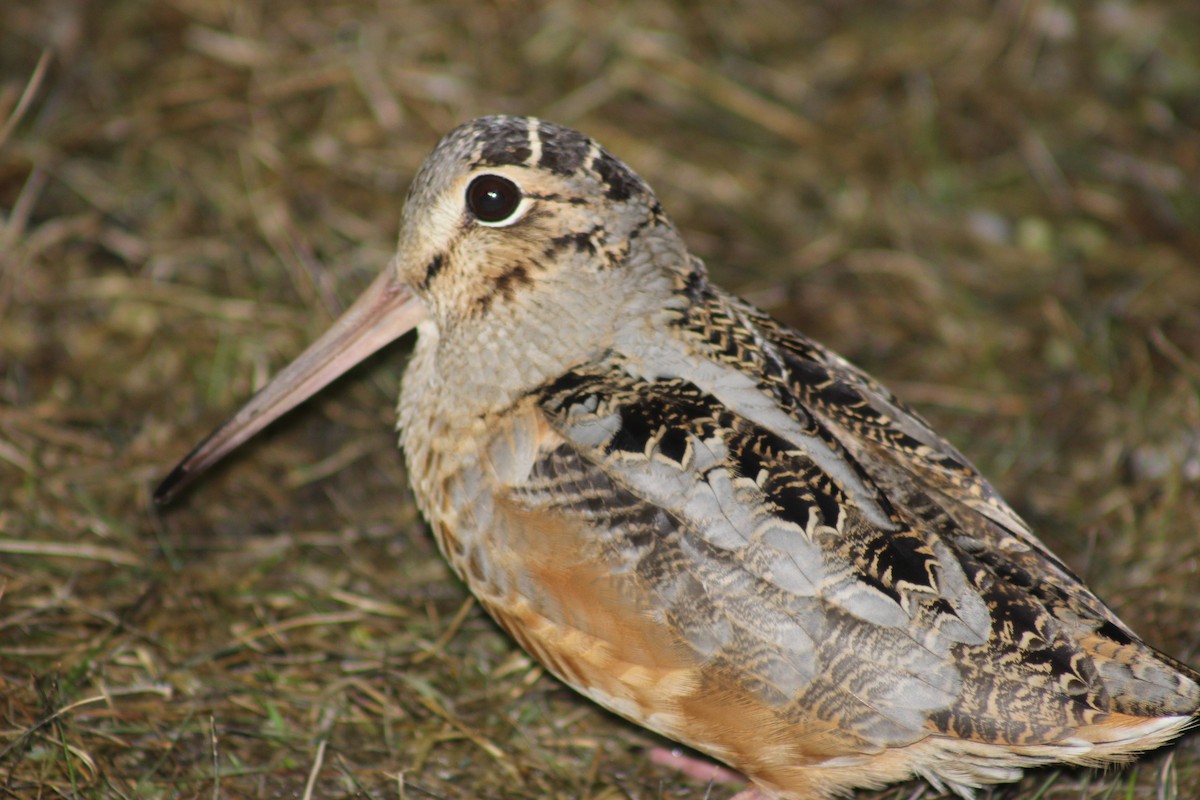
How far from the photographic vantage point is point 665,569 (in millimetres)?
2957

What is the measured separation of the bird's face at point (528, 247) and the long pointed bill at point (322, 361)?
0.46 ft

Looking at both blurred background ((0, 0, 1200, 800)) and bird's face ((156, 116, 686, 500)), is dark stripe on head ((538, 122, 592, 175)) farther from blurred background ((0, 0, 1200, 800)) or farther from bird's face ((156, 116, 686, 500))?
blurred background ((0, 0, 1200, 800))

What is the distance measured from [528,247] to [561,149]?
25 cm

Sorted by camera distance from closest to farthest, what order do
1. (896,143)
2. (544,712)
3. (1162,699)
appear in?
1. (1162,699)
2. (544,712)
3. (896,143)

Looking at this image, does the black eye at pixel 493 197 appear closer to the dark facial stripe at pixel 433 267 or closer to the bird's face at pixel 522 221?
the bird's face at pixel 522 221

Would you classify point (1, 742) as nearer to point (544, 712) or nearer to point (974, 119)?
point (544, 712)

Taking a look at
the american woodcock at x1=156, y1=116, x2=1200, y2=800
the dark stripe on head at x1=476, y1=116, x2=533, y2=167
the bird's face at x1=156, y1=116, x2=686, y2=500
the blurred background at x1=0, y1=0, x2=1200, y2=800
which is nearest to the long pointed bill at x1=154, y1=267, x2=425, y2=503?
the american woodcock at x1=156, y1=116, x2=1200, y2=800

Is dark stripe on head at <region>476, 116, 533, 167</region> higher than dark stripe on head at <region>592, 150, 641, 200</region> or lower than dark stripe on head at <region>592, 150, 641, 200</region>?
higher

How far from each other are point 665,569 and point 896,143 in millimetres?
3268

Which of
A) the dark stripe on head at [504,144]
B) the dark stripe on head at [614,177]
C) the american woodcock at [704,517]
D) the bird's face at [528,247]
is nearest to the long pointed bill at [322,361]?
the american woodcock at [704,517]

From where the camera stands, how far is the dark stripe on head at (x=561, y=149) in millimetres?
3209

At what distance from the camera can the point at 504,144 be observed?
126 inches

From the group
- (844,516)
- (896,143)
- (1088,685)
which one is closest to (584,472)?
(844,516)

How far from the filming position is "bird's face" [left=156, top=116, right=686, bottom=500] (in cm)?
323
